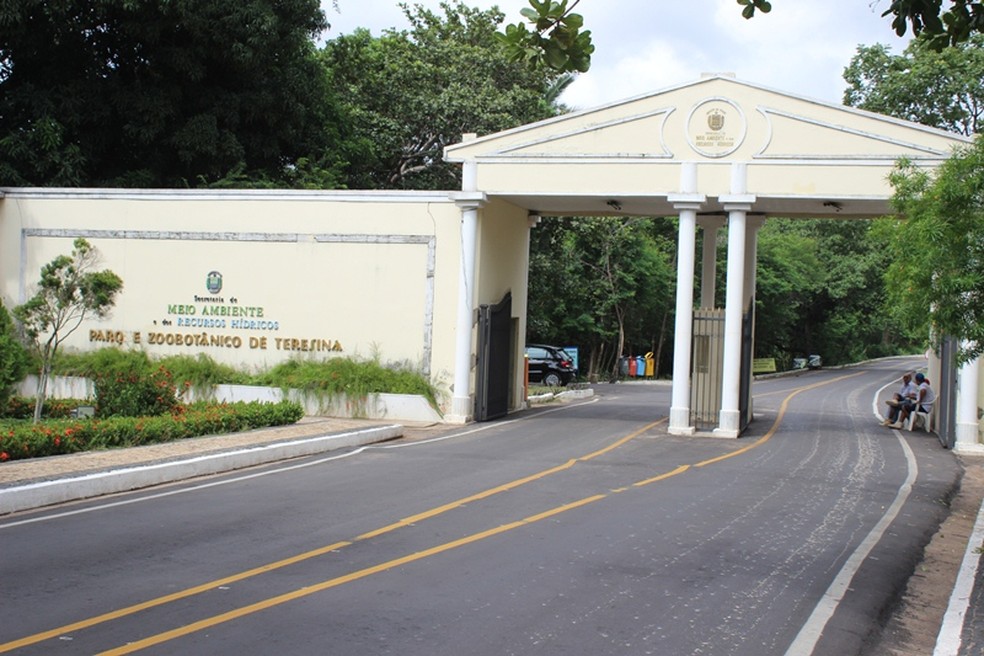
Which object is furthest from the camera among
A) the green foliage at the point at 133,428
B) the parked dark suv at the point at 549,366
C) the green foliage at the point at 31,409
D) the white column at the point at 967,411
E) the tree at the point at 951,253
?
the parked dark suv at the point at 549,366

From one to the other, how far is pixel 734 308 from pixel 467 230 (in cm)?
587

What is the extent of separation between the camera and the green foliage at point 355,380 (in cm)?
2209

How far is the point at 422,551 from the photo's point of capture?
30.8ft

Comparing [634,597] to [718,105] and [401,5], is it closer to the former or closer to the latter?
[718,105]

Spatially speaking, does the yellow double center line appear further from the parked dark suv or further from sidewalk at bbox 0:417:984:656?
the parked dark suv

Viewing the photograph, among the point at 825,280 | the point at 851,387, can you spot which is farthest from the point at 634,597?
the point at 825,280

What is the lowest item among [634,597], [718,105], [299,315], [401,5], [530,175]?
[634,597]

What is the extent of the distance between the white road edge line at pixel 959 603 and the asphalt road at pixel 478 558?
1.53 feet

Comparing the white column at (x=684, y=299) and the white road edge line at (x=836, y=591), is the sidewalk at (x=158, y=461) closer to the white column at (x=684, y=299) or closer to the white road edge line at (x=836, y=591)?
the white column at (x=684, y=299)

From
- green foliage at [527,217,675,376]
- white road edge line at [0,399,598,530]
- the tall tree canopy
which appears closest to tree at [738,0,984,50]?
white road edge line at [0,399,598,530]

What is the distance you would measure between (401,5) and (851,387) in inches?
1072

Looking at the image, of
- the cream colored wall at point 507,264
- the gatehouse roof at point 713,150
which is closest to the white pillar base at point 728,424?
the gatehouse roof at point 713,150

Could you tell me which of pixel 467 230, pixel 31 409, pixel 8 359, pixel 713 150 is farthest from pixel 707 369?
pixel 8 359

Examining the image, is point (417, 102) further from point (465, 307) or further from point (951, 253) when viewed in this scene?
point (951, 253)
